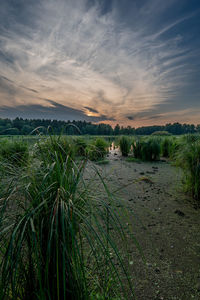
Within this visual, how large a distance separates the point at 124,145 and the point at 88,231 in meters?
7.53

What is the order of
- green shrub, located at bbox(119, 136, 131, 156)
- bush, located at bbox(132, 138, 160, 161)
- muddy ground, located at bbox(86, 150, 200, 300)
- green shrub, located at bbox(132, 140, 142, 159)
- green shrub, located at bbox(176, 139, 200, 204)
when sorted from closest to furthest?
muddy ground, located at bbox(86, 150, 200, 300) → green shrub, located at bbox(176, 139, 200, 204) → bush, located at bbox(132, 138, 160, 161) → green shrub, located at bbox(132, 140, 142, 159) → green shrub, located at bbox(119, 136, 131, 156)

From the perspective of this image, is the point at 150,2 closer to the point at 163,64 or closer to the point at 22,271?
the point at 163,64

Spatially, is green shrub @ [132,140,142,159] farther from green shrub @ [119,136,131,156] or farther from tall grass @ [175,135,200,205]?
tall grass @ [175,135,200,205]

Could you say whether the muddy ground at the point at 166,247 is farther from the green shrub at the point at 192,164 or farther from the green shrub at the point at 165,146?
the green shrub at the point at 165,146

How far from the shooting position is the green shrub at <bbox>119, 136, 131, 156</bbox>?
785 centimetres

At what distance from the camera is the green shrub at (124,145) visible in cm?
785

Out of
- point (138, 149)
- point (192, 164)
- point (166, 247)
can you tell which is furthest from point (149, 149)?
point (166, 247)

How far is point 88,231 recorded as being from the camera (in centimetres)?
66

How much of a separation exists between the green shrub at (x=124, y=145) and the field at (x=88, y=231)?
480 centimetres

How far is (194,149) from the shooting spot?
235cm

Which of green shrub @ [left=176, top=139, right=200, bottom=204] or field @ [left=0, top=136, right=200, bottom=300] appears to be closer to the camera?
field @ [left=0, top=136, right=200, bottom=300]

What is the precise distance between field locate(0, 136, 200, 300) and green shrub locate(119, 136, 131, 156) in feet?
15.8

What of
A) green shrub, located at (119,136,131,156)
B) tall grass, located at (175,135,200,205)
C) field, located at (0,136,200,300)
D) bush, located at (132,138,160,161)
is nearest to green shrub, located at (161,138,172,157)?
bush, located at (132,138,160,161)

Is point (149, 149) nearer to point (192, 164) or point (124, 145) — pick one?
point (124, 145)
